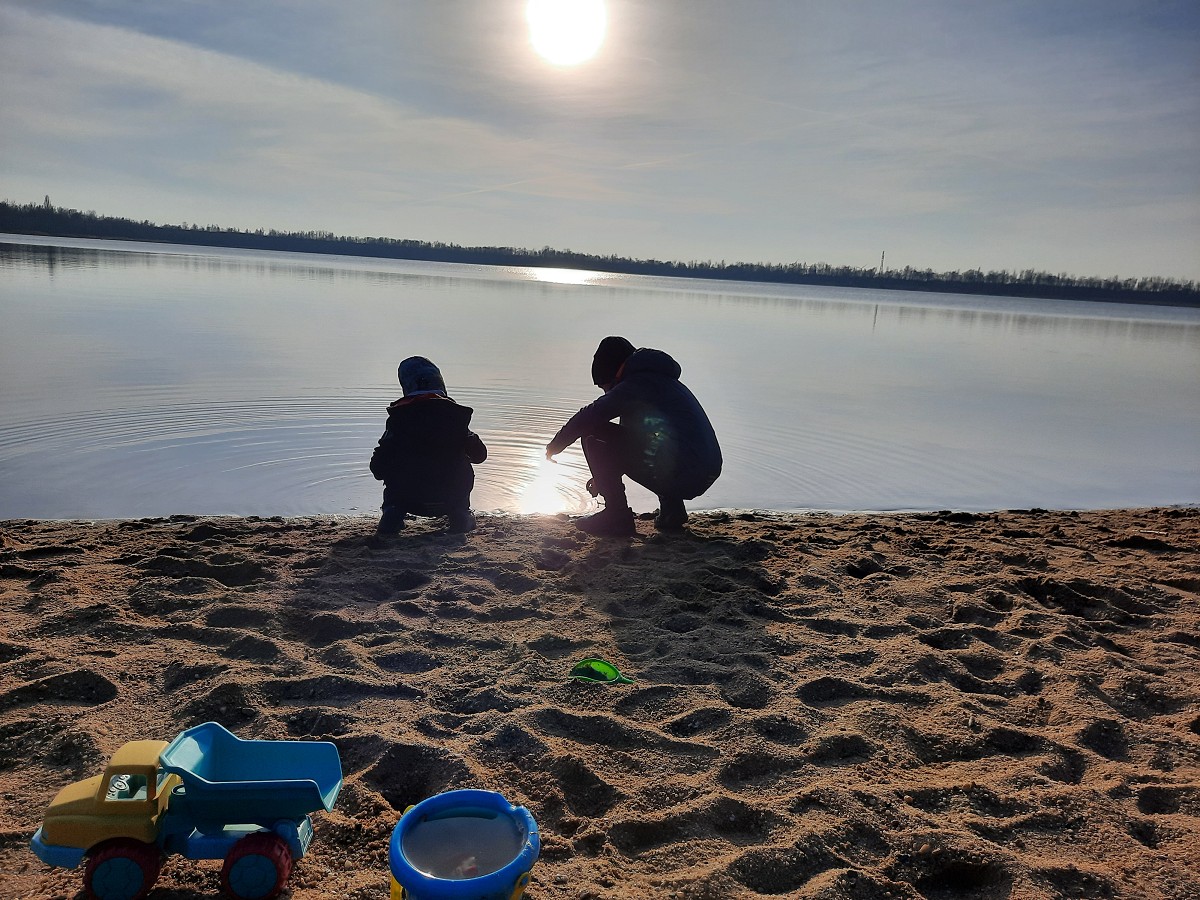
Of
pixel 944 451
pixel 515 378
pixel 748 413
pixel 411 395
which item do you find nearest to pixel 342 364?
pixel 515 378

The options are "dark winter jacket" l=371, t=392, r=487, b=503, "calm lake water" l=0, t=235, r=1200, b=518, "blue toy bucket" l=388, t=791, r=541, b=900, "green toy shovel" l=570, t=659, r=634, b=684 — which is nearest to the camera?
"blue toy bucket" l=388, t=791, r=541, b=900

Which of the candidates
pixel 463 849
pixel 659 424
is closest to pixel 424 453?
pixel 659 424

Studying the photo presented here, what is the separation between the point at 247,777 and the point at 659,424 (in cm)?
385

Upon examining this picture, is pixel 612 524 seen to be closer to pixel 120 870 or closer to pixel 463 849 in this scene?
pixel 463 849

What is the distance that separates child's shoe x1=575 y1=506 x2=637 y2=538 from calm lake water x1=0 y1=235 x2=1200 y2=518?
108 cm

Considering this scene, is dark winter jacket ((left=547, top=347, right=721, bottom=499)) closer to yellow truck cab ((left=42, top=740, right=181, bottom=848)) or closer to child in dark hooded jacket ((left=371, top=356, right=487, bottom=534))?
child in dark hooded jacket ((left=371, top=356, right=487, bottom=534))

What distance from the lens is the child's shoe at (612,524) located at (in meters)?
5.55

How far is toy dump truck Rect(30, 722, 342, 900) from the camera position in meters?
1.95

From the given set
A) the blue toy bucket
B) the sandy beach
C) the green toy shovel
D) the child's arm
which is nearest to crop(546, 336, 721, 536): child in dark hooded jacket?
the sandy beach

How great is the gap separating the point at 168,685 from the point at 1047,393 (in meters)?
15.6

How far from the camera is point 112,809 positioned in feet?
6.41

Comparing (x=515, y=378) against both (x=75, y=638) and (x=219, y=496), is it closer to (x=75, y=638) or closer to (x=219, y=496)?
(x=219, y=496)

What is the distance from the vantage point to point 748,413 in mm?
11305

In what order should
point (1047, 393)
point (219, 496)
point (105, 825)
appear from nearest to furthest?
point (105, 825) → point (219, 496) → point (1047, 393)
